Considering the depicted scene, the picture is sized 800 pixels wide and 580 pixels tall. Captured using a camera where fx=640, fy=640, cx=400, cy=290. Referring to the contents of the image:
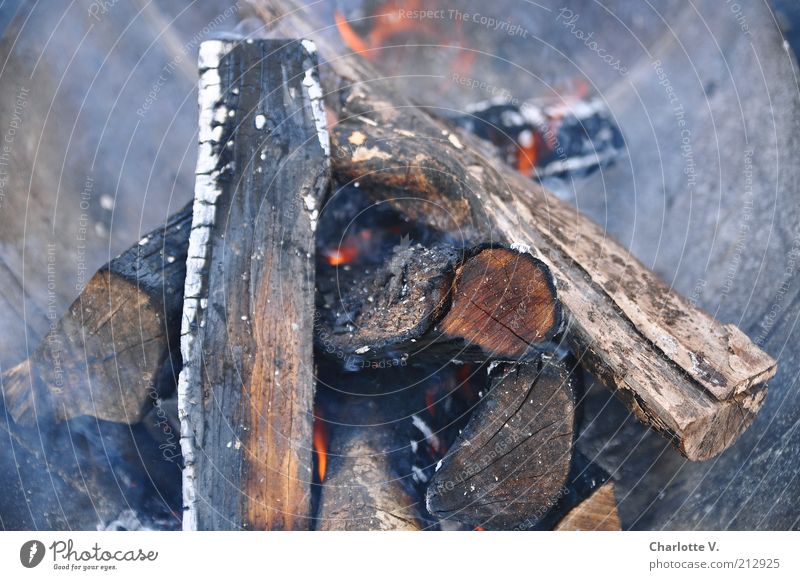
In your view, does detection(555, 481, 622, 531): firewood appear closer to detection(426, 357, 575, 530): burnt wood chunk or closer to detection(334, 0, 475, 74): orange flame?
detection(426, 357, 575, 530): burnt wood chunk

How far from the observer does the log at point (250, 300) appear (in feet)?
4.84

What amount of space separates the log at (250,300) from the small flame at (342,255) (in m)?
0.27

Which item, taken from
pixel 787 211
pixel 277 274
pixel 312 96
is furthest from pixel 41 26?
pixel 787 211

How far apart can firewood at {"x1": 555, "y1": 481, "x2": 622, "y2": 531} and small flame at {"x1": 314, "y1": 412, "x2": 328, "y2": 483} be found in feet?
1.99

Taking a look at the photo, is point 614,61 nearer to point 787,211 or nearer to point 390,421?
point 787,211

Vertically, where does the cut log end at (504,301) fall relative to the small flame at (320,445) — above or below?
above

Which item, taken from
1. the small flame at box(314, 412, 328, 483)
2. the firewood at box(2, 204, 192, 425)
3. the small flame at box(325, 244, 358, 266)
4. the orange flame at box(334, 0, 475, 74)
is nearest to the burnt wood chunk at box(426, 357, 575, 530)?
the small flame at box(314, 412, 328, 483)

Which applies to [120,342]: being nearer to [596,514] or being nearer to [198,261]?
[198,261]

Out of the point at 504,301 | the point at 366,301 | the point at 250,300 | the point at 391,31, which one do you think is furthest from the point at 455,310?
the point at 391,31

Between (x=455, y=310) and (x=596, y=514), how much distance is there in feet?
2.27

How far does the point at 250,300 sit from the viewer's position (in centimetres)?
151

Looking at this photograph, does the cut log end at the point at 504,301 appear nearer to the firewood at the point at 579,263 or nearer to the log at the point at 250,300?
the firewood at the point at 579,263

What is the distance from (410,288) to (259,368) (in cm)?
40

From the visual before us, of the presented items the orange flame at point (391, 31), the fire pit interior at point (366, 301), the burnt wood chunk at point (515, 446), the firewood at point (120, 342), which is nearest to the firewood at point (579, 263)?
the fire pit interior at point (366, 301)
